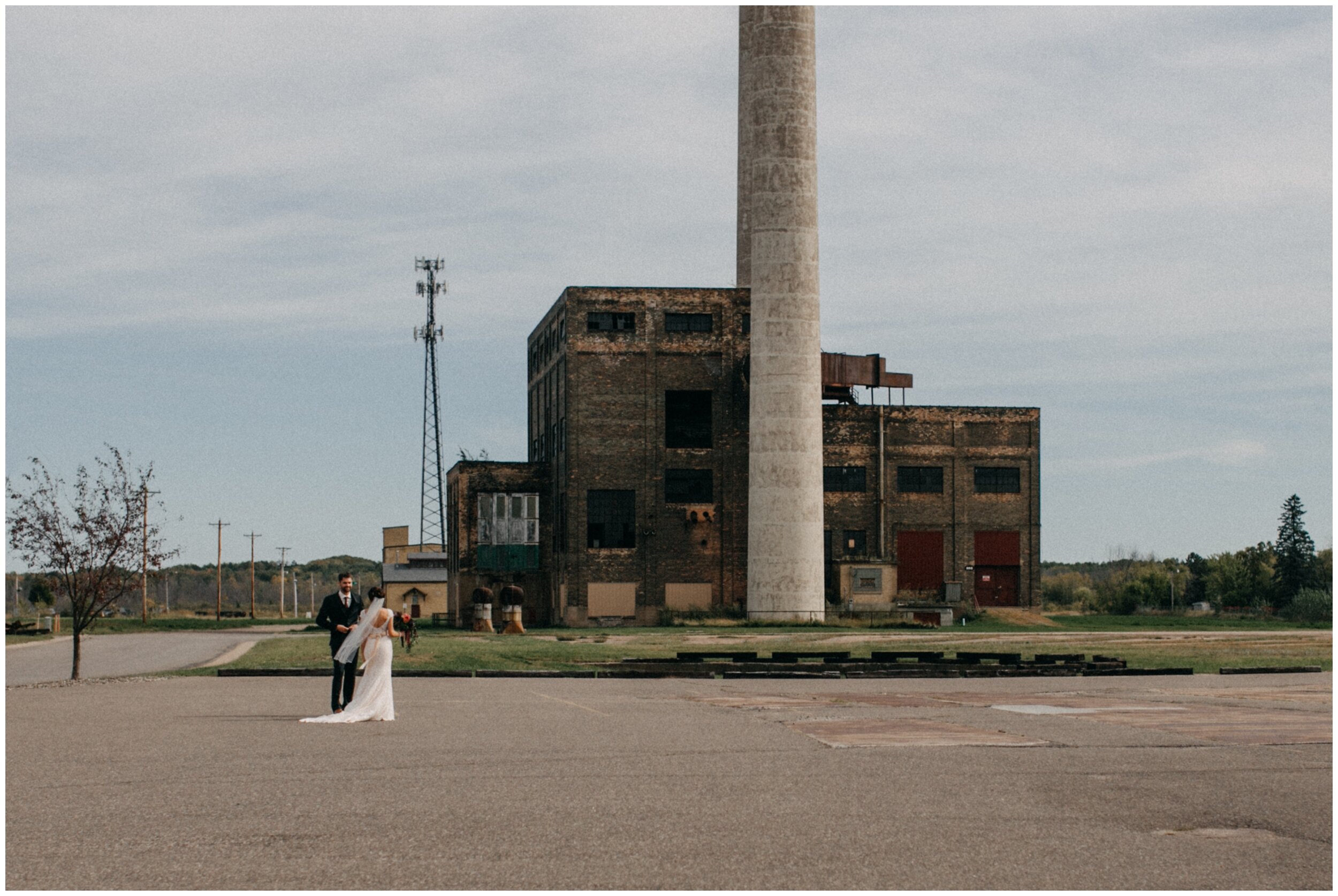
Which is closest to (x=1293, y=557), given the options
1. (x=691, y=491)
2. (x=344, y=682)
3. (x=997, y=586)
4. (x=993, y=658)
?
(x=997, y=586)

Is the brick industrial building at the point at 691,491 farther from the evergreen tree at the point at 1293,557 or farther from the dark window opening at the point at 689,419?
the evergreen tree at the point at 1293,557

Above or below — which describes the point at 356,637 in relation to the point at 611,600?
above

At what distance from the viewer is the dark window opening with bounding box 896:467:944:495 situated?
236 feet

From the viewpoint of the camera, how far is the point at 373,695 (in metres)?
17.5

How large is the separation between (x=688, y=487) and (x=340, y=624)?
49333 mm

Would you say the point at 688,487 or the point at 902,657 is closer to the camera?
the point at 902,657

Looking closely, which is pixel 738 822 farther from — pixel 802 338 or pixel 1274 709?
pixel 802 338

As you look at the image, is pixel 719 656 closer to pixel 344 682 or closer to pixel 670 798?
pixel 344 682

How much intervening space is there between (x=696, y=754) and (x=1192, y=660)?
23350 millimetres

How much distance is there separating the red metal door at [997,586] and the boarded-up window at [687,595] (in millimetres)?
14399

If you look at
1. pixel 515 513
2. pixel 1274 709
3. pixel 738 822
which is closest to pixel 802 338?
pixel 515 513

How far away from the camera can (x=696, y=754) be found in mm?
13781

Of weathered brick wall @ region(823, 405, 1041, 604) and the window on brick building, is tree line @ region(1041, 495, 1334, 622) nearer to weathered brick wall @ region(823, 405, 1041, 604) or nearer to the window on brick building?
weathered brick wall @ region(823, 405, 1041, 604)

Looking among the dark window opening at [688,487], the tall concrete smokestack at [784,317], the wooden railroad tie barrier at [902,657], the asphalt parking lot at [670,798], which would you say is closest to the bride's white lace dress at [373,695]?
the asphalt parking lot at [670,798]
